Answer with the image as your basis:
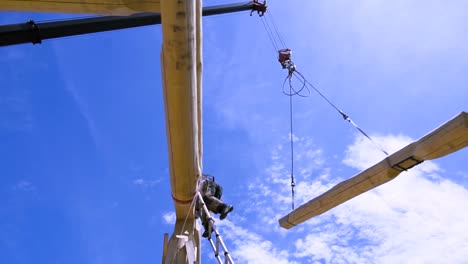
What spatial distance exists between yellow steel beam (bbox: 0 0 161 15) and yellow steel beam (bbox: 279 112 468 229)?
10.6 ft

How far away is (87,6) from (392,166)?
4.00 metres

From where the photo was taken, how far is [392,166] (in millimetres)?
4965

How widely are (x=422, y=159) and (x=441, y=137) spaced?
17.8 inches

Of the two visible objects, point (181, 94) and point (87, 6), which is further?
point (87, 6)

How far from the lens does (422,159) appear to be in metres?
4.71

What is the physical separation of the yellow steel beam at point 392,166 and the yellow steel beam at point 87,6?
3.23m

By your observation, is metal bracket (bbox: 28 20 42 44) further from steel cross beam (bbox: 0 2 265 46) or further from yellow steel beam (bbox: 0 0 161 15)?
yellow steel beam (bbox: 0 0 161 15)

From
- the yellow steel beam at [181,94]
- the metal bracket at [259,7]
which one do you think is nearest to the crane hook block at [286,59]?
the metal bracket at [259,7]

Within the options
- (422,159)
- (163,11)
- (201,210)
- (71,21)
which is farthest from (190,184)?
(71,21)

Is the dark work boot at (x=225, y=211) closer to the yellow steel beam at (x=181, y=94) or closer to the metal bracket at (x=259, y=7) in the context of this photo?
the yellow steel beam at (x=181, y=94)

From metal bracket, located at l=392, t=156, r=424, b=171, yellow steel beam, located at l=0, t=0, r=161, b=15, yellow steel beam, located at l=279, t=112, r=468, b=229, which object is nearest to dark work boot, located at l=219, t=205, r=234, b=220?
yellow steel beam, located at l=279, t=112, r=468, b=229

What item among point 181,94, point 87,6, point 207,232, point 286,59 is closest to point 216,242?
point 207,232

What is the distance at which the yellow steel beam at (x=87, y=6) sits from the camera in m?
4.59

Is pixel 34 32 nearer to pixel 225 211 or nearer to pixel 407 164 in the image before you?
pixel 225 211
